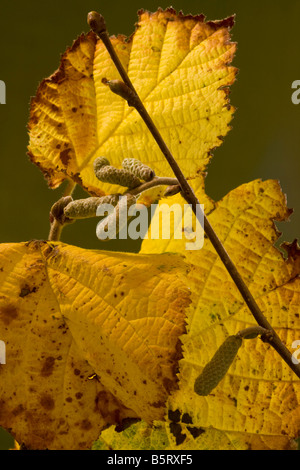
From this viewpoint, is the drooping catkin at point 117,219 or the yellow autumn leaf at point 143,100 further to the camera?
the yellow autumn leaf at point 143,100

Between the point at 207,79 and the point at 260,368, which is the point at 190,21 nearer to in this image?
the point at 207,79

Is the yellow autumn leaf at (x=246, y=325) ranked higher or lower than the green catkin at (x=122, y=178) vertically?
lower

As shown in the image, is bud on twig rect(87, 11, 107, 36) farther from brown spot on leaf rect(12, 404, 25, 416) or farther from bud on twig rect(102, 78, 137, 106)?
brown spot on leaf rect(12, 404, 25, 416)

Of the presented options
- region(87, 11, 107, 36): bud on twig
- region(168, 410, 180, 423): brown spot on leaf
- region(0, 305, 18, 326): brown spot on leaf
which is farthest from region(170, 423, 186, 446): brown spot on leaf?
region(87, 11, 107, 36): bud on twig

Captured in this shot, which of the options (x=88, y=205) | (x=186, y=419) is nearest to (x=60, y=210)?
(x=88, y=205)

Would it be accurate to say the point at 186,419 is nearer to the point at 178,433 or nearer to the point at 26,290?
the point at 178,433

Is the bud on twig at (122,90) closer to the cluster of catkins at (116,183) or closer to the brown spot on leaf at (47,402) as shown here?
the cluster of catkins at (116,183)

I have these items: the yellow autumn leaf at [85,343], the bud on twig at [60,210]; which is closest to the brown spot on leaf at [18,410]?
the yellow autumn leaf at [85,343]
